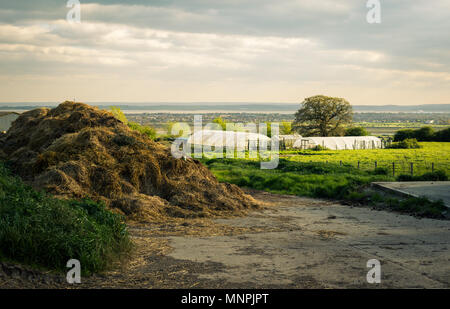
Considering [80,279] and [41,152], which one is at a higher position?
[41,152]

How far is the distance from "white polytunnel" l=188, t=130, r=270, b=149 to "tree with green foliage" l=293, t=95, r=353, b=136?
20878mm

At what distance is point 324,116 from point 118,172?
2868 inches

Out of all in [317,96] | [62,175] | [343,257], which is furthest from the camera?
[317,96]

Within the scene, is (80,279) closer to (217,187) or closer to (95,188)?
(95,188)

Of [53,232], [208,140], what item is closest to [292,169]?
[53,232]

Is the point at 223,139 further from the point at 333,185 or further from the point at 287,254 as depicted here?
the point at 287,254

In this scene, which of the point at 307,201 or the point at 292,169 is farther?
the point at 292,169

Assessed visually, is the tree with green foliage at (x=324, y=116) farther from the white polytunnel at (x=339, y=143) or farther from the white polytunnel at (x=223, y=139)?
the white polytunnel at (x=223, y=139)

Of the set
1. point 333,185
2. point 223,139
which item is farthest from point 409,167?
point 223,139

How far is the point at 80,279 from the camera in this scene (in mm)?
7023

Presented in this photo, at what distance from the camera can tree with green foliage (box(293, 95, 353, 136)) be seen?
83562 millimetres

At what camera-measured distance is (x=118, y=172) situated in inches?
588

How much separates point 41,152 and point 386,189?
1281cm

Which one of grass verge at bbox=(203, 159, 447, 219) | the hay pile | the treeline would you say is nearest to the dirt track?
grass verge at bbox=(203, 159, 447, 219)
